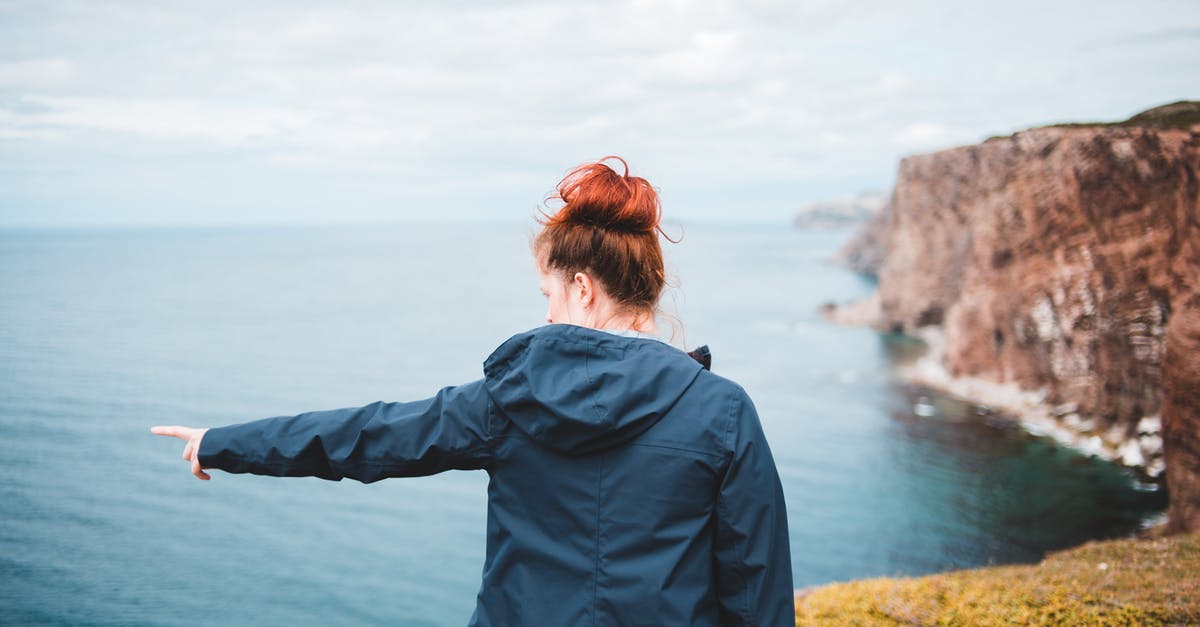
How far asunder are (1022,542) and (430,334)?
150 ft

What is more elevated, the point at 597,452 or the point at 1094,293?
the point at 597,452

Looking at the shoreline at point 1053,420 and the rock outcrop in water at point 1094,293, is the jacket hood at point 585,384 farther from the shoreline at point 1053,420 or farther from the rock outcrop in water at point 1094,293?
the shoreline at point 1053,420

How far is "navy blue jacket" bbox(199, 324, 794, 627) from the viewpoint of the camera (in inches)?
87.3

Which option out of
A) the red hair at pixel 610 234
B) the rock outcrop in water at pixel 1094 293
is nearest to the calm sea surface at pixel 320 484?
the red hair at pixel 610 234

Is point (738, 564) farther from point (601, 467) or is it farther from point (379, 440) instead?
point (379, 440)

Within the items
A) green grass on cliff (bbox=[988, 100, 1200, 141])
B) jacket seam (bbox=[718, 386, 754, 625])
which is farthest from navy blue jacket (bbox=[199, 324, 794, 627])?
green grass on cliff (bbox=[988, 100, 1200, 141])

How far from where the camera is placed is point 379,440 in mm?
2369

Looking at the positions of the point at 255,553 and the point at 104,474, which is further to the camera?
the point at 104,474

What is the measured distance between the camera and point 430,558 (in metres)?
20.1

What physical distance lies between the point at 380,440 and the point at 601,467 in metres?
0.69

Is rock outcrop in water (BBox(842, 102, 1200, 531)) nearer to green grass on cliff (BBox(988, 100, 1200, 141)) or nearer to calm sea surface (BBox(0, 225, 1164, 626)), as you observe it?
green grass on cliff (BBox(988, 100, 1200, 141))

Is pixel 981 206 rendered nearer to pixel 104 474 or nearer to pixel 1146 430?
pixel 1146 430

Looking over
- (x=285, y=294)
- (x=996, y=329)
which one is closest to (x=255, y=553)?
(x=996, y=329)

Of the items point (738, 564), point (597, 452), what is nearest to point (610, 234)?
point (597, 452)
